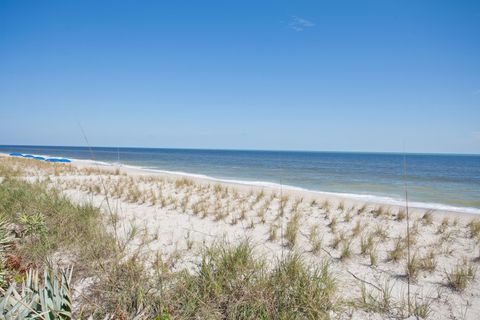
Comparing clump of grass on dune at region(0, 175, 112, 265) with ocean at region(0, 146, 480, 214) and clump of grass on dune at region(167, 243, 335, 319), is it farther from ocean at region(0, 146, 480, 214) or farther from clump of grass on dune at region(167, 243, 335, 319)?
clump of grass on dune at region(167, 243, 335, 319)

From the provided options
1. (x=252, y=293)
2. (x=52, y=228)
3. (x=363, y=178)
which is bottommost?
(x=363, y=178)

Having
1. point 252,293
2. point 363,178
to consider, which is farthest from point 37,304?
point 363,178

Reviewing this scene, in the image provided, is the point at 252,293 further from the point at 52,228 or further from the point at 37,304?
the point at 52,228

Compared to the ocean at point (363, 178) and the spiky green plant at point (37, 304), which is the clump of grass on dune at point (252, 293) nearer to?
the spiky green plant at point (37, 304)

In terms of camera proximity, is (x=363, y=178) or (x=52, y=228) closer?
(x=52, y=228)

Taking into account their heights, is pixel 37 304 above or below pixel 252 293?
above

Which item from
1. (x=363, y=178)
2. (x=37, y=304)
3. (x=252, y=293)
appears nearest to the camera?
(x=37, y=304)

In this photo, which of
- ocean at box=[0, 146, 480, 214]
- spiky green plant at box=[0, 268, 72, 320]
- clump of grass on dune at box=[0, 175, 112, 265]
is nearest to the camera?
spiky green plant at box=[0, 268, 72, 320]

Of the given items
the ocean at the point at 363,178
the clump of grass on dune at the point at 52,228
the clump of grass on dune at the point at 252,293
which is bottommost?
the ocean at the point at 363,178

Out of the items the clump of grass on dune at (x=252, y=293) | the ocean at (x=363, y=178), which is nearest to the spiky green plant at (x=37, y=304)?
the clump of grass on dune at (x=252, y=293)

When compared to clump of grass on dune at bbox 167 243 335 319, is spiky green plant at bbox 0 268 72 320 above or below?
above

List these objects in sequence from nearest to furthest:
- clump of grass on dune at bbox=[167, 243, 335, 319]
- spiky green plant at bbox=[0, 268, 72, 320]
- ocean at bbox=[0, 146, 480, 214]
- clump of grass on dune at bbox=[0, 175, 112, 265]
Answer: spiky green plant at bbox=[0, 268, 72, 320], clump of grass on dune at bbox=[167, 243, 335, 319], clump of grass on dune at bbox=[0, 175, 112, 265], ocean at bbox=[0, 146, 480, 214]

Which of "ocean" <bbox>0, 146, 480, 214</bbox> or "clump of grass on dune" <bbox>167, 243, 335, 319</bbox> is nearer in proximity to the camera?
"clump of grass on dune" <bbox>167, 243, 335, 319</bbox>

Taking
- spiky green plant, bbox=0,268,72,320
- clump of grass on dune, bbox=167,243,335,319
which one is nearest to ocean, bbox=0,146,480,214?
spiky green plant, bbox=0,268,72,320
